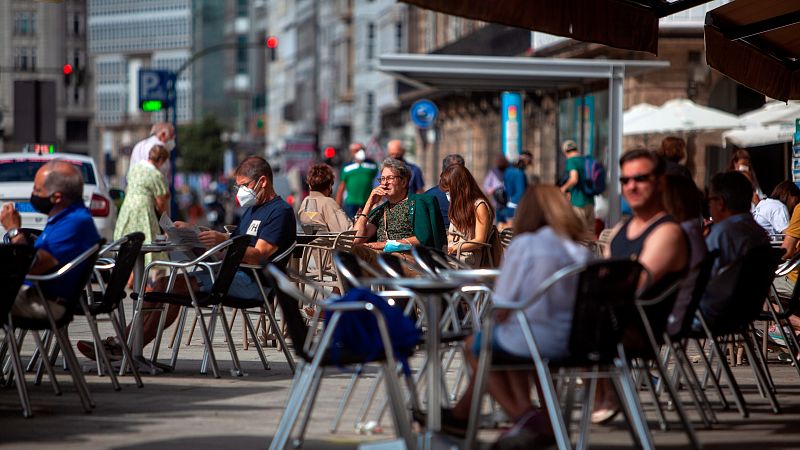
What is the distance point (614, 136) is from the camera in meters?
21.7

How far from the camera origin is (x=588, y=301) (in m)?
7.08

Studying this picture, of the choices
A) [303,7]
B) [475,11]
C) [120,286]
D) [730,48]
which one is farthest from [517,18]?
[303,7]

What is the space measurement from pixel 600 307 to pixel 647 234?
120 centimetres

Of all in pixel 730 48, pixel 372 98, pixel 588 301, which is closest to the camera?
pixel 588 301

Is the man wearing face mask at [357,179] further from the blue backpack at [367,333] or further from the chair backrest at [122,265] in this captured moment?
the blue backpack at [367,333]

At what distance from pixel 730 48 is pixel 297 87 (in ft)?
375

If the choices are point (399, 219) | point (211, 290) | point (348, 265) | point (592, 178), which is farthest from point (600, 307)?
point (592, 178)

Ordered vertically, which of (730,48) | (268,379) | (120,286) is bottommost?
(268,379)

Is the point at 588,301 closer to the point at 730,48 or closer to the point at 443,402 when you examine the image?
the point at 443,402

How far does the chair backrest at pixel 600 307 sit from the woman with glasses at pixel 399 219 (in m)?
5.02

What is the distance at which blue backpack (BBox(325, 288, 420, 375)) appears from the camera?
725 centimetres

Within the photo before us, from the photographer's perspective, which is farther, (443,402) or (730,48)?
(730,48)

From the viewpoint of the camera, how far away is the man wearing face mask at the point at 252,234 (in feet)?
36.2

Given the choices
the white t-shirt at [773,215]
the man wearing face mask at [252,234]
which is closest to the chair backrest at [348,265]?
the man wearing face mask at [252,234]
